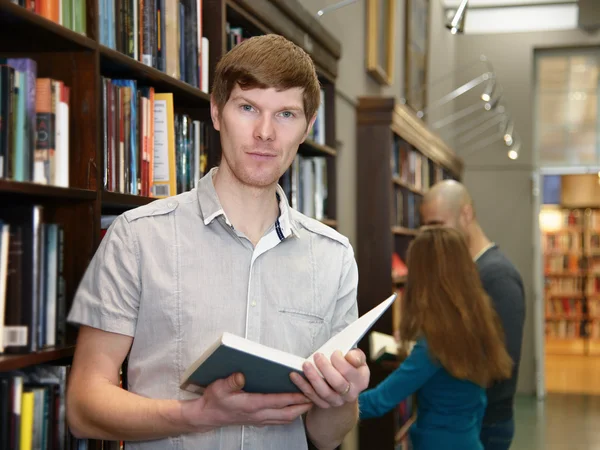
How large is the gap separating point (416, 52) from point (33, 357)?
224 inches

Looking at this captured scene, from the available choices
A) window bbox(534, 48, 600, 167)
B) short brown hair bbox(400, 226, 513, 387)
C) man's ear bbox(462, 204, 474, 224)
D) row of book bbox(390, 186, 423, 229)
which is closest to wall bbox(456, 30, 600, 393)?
window bbox(534, 48, 600, 167)

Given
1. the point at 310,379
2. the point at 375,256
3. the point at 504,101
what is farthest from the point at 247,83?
the point at 504,101

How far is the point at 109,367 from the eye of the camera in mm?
1416

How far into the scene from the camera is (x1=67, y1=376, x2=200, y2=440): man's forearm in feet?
4.48

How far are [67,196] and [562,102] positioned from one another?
983 cm

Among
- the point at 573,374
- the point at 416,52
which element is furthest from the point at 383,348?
the point at 573,374

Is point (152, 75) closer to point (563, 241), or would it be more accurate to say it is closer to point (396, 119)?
point (396, 119)

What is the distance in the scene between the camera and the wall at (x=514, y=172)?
8859mm

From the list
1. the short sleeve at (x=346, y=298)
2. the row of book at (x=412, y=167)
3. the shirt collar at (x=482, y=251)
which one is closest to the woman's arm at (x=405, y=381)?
the shirt collar at (x=482, y=251)

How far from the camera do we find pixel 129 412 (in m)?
1.38

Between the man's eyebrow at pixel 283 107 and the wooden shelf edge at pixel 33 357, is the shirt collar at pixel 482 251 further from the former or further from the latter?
the wooden shelf edge at pixel 33 357

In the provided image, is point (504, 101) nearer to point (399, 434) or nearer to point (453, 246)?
point (399, 434)

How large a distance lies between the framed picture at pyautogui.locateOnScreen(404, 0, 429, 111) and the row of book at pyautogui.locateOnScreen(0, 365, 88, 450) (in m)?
5.07

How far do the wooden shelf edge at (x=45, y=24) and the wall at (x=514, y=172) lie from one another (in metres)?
7.68
